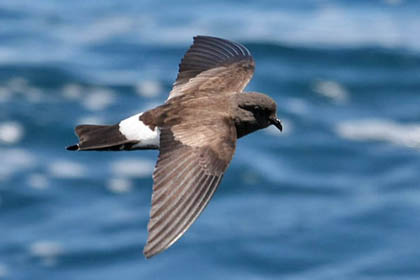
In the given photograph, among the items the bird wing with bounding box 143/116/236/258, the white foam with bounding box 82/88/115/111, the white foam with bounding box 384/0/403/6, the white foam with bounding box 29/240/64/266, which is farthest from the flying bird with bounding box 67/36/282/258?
the white foam with bounding box 384/0/403/6

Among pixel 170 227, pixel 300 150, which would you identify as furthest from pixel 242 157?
pixel 170 227

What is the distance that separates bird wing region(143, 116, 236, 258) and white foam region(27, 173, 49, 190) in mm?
20150

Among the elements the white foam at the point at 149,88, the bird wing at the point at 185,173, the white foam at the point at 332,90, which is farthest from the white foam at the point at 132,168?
the bird wing at the point at 185,173

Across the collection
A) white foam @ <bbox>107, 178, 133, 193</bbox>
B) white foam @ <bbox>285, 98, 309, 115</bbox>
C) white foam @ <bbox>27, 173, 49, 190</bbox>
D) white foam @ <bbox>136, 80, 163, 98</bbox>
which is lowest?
white foam @ <bbox>107, 178, 133, 193</bbox>

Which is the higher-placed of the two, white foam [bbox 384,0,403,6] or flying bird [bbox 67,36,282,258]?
white foam [bbox 384,0,403,6]

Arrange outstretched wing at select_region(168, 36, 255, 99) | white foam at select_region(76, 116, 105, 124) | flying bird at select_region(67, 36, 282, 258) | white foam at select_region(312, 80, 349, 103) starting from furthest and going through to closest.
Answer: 1. white foam at select_region(312, 80, 349, 103)
2. white foam at select_region(76, 116, 105, 124)
3. outstretched wing at select_region(168, 36, 255, 99)
4. flying bird at select_region(67, 36, 282, 258)

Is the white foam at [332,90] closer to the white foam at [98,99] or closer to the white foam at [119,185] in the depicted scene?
the white foam at [98,99]

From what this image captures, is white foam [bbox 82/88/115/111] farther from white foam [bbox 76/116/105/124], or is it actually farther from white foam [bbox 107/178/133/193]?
white foam [bbox 107/178/133/193]

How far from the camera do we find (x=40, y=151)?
86.5 feet

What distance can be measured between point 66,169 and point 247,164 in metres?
4.81

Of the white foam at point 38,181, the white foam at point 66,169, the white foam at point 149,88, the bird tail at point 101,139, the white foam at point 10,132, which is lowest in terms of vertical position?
the bird tail at point 101,139

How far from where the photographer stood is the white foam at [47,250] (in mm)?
25500

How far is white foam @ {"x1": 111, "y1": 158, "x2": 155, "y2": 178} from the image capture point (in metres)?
25.8

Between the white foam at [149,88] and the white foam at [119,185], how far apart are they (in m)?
2.26
